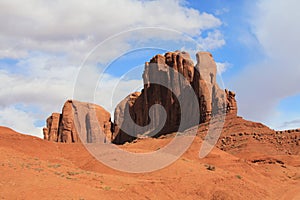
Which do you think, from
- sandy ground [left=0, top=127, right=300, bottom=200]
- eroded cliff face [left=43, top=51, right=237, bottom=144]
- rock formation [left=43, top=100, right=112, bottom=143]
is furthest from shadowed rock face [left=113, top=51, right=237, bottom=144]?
sandy ground [left=0, top=127, right=300, bottom=200]

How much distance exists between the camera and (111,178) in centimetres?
2016

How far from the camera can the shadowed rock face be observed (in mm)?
69688

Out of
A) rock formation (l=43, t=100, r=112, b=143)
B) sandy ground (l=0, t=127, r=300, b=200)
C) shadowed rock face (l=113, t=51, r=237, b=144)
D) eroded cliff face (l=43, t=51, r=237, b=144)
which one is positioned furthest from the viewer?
rock formation (l=43, t=100, r=112, b=143)

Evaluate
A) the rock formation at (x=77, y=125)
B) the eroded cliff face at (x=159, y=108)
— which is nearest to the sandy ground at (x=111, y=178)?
the eroded cliff face at (x=159, y=108)

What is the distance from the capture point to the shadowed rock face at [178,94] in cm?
6969

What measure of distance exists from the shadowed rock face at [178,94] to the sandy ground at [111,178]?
3544cm

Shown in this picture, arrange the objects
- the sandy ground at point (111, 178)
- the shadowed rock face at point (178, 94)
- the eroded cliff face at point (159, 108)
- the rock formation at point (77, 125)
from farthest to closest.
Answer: the rock formation at point (77, 125), the eroded cliff face at point (159, 108), the shadowed rock face at point (178, 94), the sandy ground at point (111, 178)

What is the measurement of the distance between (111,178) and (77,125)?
3337 inches

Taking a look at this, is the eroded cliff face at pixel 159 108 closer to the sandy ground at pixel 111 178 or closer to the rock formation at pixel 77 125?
the rock formation at pixel 77 125

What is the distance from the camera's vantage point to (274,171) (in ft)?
110

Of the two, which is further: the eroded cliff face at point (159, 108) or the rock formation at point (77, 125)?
the rock formation at point (77, 125)

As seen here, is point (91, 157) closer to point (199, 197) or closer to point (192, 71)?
point (199, 197)

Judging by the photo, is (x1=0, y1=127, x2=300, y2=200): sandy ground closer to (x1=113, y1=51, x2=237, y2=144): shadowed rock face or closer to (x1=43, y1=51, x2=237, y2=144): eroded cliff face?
(x1=113, y1=51, x2=237, y2=144): shadowed rock face

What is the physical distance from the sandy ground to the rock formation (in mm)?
66416
